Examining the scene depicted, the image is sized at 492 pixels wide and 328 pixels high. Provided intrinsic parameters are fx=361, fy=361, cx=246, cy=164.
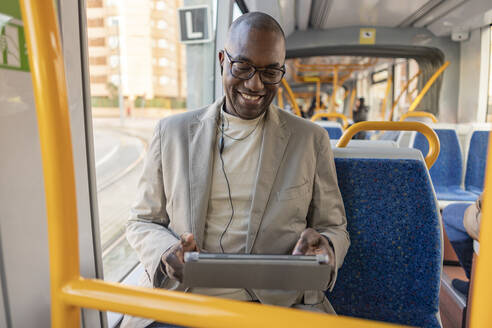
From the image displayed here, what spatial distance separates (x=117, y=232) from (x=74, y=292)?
111 inches

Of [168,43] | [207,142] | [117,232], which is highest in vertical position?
[168,43]

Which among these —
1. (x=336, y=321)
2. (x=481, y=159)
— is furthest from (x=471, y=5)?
(x=336, y=321)

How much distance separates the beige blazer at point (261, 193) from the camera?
49.0 inches

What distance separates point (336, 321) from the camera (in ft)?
1.48

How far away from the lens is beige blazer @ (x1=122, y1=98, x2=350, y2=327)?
1245 mm

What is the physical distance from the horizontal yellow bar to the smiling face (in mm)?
935

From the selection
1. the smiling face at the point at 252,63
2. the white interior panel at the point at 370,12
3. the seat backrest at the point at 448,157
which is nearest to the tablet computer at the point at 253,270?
the smiling face at the point at 252,63

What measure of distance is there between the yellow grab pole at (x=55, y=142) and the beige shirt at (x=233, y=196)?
2.38ft

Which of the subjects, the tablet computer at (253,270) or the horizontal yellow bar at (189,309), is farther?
the tablet computer at (253,270)

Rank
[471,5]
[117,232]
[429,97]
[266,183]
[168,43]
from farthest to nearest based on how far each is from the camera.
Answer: [429,97]
[471,5]
[117,232]
[168,43]
[266,183]

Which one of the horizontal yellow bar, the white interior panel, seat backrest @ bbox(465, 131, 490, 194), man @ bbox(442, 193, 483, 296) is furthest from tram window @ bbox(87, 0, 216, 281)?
seat backrest @ bbox(465, 131, 490, 194)

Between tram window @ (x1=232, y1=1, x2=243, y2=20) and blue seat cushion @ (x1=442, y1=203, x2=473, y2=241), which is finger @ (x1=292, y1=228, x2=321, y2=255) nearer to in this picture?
blue seat cushion @ (x1=442, y1=203, x2=473, y2=241)

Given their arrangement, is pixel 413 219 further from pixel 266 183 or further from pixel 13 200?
pixel 13 200

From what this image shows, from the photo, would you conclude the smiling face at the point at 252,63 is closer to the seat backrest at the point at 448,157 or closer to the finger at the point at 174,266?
the finger at the point at 174,266
